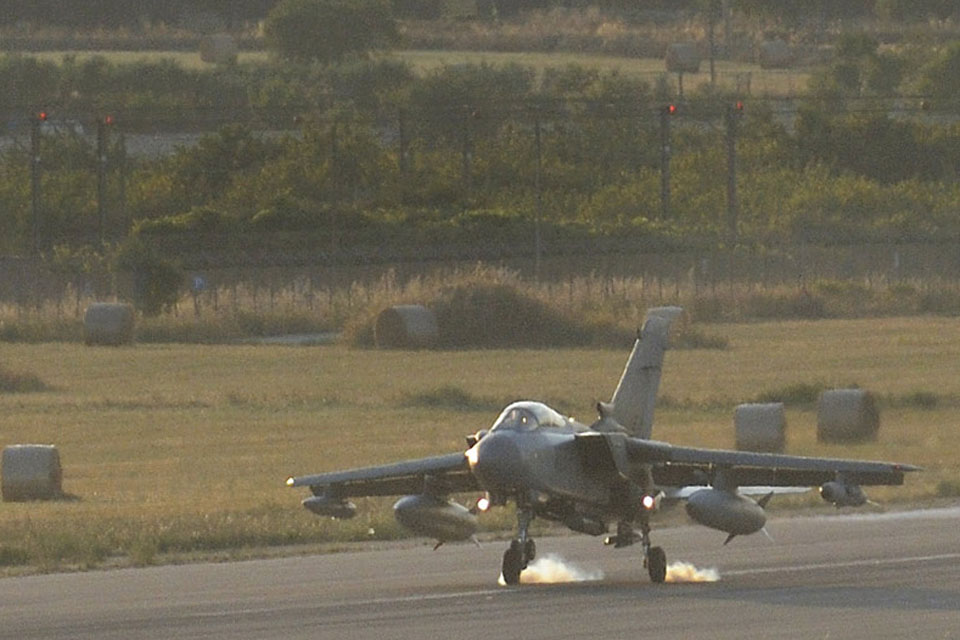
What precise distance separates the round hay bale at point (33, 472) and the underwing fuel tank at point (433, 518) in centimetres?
1028

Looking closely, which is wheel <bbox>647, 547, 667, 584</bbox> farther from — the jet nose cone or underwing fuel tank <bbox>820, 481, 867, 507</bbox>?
the jet nose cone

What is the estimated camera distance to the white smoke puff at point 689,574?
24.8 metres

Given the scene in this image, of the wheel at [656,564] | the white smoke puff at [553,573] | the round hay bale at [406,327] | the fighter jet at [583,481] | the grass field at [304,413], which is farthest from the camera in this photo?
the round hay bale at [406,327]

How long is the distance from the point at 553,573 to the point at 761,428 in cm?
1314

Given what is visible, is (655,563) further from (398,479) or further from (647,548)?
(398,479)

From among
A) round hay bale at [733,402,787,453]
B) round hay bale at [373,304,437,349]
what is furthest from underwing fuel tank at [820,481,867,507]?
round hay bale at [373,304,437,349]

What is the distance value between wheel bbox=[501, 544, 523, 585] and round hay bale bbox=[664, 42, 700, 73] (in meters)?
107

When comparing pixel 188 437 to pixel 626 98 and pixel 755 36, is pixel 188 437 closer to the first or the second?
pixel 626 98

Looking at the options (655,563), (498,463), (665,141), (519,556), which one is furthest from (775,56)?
(498,463)

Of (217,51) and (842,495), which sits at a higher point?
(842,495)

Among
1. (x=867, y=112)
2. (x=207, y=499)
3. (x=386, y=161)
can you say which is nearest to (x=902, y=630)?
(x=207, y=499)

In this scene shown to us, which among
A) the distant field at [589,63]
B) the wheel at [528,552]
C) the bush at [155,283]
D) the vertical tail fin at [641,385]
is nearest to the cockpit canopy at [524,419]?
the wheel at [528,552]

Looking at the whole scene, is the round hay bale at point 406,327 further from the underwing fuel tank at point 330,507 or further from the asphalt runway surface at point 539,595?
the underwing fuel tank at point 330,507

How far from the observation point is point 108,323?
60.4 meters
